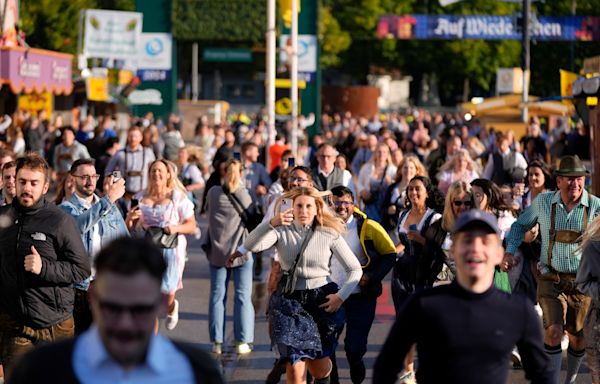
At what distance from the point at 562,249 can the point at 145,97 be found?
1542 inches

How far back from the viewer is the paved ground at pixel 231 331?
1056 cm

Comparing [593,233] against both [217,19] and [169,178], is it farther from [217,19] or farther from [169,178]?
[217,19]

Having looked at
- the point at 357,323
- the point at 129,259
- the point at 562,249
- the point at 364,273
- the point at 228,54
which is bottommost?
the point at 357,323

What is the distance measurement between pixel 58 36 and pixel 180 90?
132ft

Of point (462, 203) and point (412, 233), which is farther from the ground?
point (462, 203)

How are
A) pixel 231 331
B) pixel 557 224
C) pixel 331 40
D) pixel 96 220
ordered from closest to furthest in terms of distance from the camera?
pixel 96 220
pixel 557 224
pixel 231 331
pixel 331 40

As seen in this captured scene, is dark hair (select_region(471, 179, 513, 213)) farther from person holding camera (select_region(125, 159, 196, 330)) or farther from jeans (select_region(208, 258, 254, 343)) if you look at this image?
jeans (select_region(208, 258, 254, 343))

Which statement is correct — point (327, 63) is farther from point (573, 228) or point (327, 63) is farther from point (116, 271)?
point (116, 271)

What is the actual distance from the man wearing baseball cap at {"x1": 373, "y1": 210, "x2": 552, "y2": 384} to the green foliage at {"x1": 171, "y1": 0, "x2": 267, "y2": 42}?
4534 cm

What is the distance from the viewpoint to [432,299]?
4941mm

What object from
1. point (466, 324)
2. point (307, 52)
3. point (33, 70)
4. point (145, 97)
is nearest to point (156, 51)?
point (145, 97)

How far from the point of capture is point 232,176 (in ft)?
38.9

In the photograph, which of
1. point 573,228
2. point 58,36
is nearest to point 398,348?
point 573,228

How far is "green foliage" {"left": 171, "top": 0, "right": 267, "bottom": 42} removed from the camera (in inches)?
1959
